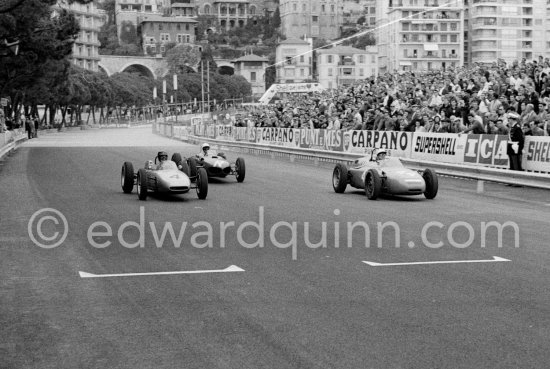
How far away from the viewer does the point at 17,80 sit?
62094mm

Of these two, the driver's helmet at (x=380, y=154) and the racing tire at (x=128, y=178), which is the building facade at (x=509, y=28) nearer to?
the driver's helmet at (x=380, y=154)

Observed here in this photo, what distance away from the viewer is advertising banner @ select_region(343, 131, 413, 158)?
31.1m

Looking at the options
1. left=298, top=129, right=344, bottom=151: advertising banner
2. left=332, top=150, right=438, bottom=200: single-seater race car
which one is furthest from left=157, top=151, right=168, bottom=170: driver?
left=298, top=129, right=344, bottom=151: advertising banner

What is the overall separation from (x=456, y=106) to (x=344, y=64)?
492ft

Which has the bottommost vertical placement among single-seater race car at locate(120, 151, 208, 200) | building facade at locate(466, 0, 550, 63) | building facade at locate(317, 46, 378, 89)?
single-seater race car at locate(120, 151, 208, 200)

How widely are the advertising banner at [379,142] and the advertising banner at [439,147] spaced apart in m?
0.52

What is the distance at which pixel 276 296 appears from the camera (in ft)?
31.7

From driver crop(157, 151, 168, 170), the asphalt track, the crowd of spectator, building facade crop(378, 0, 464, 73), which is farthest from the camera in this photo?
building facade crop(378, 0, 464, 73)

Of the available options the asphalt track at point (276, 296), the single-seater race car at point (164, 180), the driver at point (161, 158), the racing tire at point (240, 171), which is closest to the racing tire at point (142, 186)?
the single-seater race car at point (164, 180)

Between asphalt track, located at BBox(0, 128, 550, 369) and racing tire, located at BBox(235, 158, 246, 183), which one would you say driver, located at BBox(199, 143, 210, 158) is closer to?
racing tire, located at BBox(235, 158, 246, 183)

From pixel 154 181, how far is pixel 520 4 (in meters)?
142

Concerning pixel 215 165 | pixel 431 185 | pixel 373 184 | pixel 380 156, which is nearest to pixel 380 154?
pixel 380 156

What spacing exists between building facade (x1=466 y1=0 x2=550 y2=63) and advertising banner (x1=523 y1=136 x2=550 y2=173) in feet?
426

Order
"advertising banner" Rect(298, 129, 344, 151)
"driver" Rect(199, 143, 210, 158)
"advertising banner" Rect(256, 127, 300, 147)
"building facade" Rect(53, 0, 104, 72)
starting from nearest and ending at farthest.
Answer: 1. "driver" Rect(199, 143, 210, 158)
2. "advertising banner" Rect(298, 129, 344, 151)
3. "advertising banner" Rect(256, 127, 300, 147)
4. "building facade" Rect(53, 0, 104, 72)
